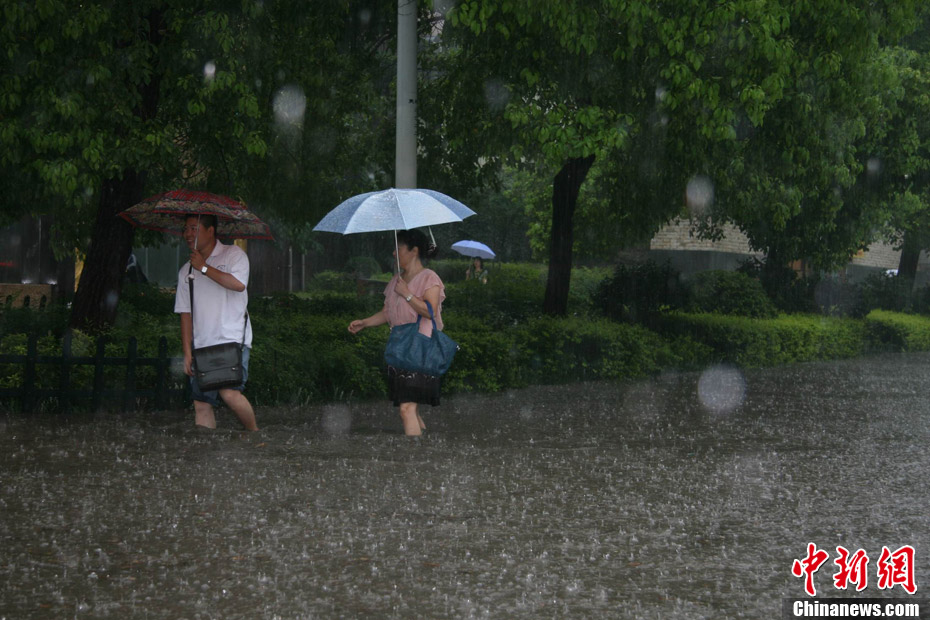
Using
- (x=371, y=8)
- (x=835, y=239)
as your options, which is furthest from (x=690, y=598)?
(x=835, y=239)

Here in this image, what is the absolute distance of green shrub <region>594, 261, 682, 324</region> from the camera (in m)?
20.0

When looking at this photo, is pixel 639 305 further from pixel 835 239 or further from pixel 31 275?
pixel 31 275

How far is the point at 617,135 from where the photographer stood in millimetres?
12609

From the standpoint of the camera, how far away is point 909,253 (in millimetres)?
36812

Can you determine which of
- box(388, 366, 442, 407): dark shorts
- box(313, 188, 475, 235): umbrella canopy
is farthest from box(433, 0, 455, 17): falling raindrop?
box(388, 366, 442, 407): dark shorts

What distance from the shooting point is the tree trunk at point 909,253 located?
116ft

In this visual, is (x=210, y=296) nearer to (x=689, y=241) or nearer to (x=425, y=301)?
(x=425, y=301)

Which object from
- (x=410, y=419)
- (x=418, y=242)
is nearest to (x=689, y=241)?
(x=410, y=419)

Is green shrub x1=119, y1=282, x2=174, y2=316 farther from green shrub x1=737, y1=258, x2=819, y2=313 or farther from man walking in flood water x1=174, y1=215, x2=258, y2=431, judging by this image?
green shrub x1=737, y1=258, x2=819, y2=313

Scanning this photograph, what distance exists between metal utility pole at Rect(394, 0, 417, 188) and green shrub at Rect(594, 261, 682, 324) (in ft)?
27.3

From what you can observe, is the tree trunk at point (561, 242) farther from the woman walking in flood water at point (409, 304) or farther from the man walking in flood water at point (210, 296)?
the man walking in flood water at point (210, 296)

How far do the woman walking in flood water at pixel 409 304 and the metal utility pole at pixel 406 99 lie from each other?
2.76 meters

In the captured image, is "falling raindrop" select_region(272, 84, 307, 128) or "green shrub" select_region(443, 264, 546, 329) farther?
"green shrub" select_region(443, 264, 546, 329)

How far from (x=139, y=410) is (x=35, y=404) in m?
0.96
